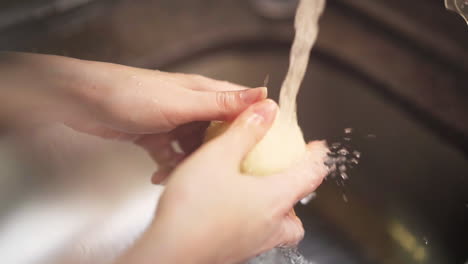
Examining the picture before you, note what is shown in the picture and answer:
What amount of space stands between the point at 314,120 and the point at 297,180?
35cm

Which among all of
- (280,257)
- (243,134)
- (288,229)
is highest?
(243,134)

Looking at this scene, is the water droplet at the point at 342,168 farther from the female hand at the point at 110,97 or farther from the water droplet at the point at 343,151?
the female hand at the point at 110,97

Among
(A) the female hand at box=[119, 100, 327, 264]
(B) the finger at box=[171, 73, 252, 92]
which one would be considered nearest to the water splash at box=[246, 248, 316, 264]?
(A) the female hand at box=[119, 100, 327, 264]

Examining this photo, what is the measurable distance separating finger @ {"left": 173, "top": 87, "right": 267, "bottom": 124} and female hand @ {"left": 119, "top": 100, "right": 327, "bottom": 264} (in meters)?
0.02

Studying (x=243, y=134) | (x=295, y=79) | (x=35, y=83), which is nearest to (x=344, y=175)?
(x=295, y=79)

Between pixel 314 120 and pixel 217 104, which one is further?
pixel 314 120

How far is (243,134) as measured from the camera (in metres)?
0.45

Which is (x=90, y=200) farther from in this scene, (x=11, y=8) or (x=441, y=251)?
(x=441, y=251)

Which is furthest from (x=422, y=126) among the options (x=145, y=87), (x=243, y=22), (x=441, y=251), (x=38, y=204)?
(x=38, y=204)

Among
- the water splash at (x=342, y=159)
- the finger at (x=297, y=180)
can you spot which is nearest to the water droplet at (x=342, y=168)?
the water splash at (x=342, y=159)

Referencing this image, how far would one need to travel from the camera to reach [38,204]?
0.65m

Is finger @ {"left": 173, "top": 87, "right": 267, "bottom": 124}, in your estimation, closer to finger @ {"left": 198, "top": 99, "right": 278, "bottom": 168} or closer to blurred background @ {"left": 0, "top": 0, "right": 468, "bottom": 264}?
finger @ {"left": 198, "top": 99, "right": 278, "bottom": 168}

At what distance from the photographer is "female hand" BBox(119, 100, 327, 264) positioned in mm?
379

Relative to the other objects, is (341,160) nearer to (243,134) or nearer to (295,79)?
(295,79)
